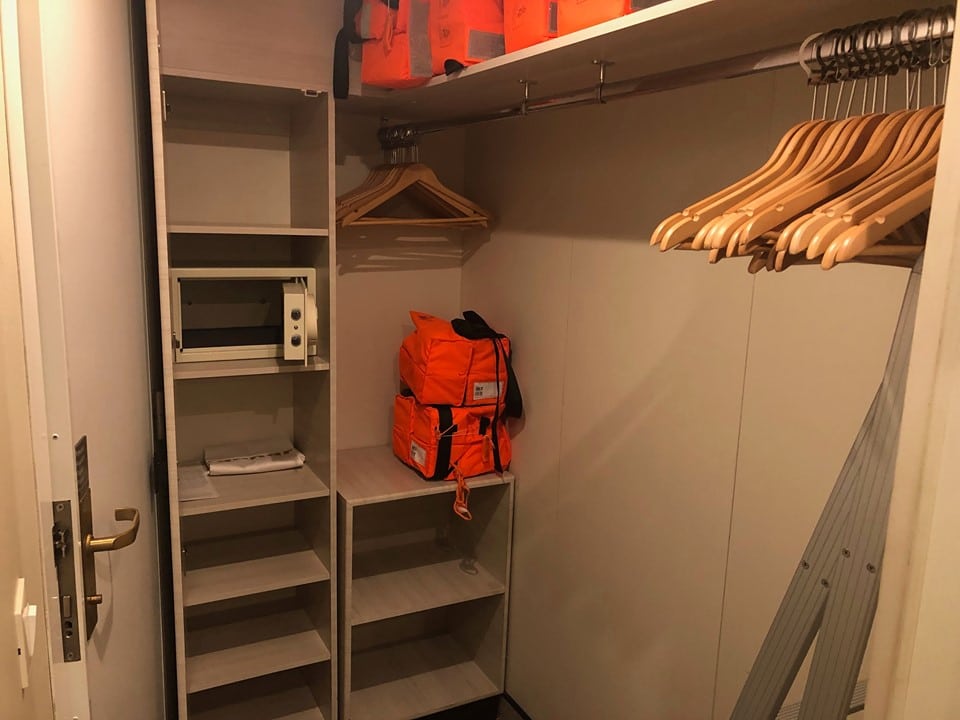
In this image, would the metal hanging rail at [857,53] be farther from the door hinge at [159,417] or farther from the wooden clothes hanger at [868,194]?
the door hinge at [159,417]

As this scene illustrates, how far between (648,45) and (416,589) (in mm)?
1893

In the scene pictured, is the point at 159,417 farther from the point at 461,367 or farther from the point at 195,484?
the point at 461,367

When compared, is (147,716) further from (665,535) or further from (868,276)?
(868,276)

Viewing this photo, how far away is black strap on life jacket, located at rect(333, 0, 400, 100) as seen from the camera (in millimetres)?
2002

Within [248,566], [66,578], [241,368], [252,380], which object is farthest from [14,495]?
[252,380]

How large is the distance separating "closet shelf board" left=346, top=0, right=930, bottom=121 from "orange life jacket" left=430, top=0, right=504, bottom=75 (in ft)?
0.12

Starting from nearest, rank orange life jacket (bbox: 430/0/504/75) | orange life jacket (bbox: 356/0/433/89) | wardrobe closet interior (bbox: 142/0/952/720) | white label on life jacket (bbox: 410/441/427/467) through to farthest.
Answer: wardrobe closet interior (bbox: 142/0/952/720) → orange life jacket (bbox: 430/0/504/75) → orange life jacket (bbox: 356/0/433/89) → white label on life jacket (bbox: 410/441/427/467)

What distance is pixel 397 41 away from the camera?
1.89 meters

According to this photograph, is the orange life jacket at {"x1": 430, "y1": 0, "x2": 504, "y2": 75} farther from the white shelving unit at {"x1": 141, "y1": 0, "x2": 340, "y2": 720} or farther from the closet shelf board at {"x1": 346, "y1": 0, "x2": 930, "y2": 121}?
the white shelving unit at {"x1": 141, "y1": 0, "x2": 340, "y2": 720}

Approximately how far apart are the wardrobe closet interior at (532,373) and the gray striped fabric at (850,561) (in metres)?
0.25

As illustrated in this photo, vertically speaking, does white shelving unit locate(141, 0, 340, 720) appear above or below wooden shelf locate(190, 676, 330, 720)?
above

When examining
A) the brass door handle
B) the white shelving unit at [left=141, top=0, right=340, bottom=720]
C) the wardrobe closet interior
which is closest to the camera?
the brass door handle

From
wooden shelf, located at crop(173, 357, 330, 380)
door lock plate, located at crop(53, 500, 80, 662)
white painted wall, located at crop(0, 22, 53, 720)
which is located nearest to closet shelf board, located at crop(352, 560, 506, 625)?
wooden shelf, located at crop(173, 357, 330, 380)

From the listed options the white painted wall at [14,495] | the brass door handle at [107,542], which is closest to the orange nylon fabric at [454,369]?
the brass door handle at [107,542]
